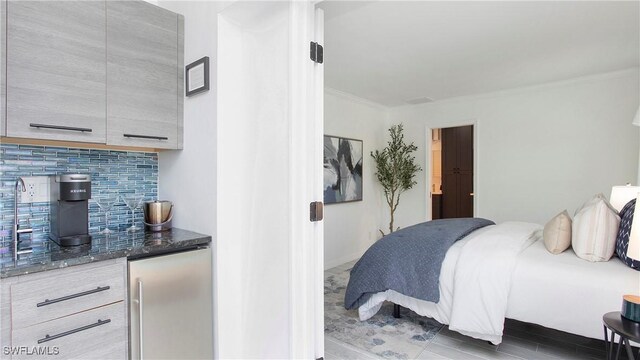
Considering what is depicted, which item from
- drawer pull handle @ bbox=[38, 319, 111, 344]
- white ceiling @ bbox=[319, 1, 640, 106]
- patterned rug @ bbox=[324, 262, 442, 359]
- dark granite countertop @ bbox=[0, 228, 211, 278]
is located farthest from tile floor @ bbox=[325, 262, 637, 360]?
white ceiling @ bbox=[319, 1, 640, 106]

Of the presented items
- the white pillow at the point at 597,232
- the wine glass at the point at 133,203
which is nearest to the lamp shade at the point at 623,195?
the white pillow at the point at 597,232

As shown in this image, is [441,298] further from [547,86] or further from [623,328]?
[547,86]

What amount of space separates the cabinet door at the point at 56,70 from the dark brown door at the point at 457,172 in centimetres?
588

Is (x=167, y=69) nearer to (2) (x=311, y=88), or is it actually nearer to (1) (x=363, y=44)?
(2) (x=311, y=88)

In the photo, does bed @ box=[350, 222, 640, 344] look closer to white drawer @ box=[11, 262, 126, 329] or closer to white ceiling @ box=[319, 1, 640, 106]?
white ceiling @ box=[319, 1, 640, 106]

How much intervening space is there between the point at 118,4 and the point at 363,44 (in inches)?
77.4

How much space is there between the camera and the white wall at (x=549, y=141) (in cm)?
382

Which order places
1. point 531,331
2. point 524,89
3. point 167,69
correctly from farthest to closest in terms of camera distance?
point 524,89
point 531,331
point 167,69

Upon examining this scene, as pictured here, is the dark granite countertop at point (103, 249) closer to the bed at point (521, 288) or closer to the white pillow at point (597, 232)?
the bed at point (521, 288)

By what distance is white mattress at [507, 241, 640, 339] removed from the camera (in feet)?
6.23

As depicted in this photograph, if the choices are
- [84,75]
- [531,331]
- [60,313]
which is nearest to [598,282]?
[531,331]

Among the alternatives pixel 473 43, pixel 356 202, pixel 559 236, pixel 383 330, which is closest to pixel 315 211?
pixel 383 330

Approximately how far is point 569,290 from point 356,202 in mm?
3181

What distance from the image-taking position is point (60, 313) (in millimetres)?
1385
